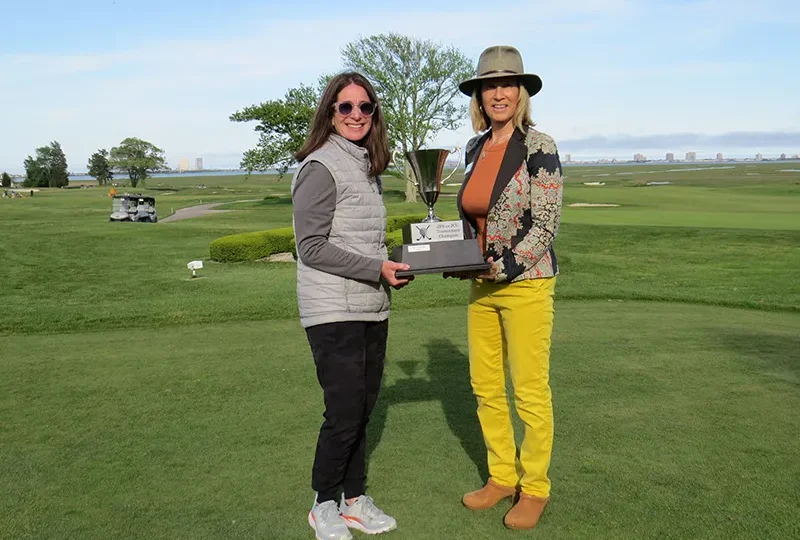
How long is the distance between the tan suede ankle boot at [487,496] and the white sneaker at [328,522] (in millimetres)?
618

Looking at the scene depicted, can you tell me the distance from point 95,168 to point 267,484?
93.8 metres

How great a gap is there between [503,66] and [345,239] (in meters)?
1.10

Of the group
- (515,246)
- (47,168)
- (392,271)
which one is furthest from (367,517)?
(47,168)

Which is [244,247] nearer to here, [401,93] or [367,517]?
[367,517]

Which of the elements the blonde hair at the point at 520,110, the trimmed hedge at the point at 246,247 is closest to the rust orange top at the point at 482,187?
the blonde hair at the point at 520,110

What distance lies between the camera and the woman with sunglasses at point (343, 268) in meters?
2.99

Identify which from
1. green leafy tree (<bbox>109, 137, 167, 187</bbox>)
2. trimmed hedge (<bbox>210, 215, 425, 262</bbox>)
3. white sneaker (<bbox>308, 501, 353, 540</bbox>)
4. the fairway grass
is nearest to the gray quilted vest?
white sneaker (<bbox>308, 501, 353, 540</bbox>)

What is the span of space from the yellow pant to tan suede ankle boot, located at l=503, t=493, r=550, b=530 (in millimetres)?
33

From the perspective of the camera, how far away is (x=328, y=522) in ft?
10.3

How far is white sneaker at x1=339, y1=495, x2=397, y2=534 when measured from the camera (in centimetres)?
318

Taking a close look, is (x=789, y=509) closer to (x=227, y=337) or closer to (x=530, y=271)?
(x=530, y=271)

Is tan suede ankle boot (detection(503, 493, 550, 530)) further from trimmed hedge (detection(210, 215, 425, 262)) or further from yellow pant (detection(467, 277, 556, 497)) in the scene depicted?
trimmed hedge (detection(210, 215, 425, 262))

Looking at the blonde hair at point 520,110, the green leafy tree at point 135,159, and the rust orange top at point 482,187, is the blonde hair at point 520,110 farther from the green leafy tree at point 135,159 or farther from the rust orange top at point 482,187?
the green leafy tree at point 135,159

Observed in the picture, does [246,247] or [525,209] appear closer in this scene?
[525,209]
